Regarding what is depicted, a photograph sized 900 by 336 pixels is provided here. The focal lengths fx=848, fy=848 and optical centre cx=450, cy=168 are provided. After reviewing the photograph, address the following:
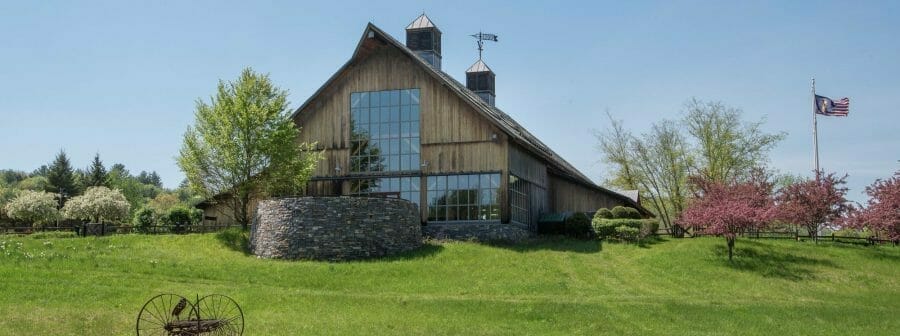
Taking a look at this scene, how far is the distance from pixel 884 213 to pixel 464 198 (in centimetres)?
1776

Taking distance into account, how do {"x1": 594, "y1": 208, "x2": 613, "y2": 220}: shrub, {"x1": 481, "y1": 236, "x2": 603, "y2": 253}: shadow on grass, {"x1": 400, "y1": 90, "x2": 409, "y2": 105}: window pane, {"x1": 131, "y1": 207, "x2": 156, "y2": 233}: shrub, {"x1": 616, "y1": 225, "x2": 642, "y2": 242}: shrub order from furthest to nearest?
1. {"x1": 131, "y1": 207, "x2": 156, "y2": 233}: shrub
2. {"x1": 594, "y1": 208, "x2": 613, "y2": 220}: shrub
3. {"x1": 400, "y1": 90, "x2": 409, "y2": 105}: window pane
4. {"x1": 616, "y1": 225, "x2": 642, "y2": 242}: shrub
5. {"x1": 481, "y1": 236, "x2": 603, "y2": 253}: shadow on grass

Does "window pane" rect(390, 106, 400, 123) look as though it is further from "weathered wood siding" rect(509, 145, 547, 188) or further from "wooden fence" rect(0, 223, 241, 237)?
"wooden fence" rect(0, 223, 241, 237)

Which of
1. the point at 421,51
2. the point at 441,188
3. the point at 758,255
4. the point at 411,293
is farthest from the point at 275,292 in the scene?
the point at 421,51

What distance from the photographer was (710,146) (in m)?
54.2

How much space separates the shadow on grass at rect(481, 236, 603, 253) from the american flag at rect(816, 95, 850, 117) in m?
A: 13.2

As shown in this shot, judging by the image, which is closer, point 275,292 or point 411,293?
point 275,292

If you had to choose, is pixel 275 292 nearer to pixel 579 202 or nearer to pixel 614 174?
pixel 579 202

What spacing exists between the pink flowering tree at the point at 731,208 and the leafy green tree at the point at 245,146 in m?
16.9

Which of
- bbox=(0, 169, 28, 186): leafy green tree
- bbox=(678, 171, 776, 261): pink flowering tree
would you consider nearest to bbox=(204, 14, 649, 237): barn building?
bbox=(678, 171, 776, 261): pink flowering tree

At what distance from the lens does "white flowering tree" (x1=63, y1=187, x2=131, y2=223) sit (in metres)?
43.9

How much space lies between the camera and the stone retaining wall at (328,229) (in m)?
32.3

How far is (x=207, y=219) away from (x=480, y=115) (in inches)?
591

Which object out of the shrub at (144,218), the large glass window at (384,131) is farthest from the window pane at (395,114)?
the shrub at (144,218)

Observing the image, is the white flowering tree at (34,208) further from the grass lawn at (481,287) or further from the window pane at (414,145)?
the window pane at (414,145)
